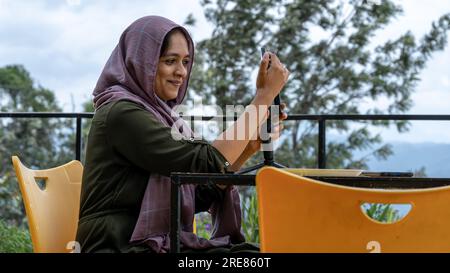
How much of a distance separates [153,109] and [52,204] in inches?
13.0

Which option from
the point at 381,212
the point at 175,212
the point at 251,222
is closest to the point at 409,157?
the point at 381,212

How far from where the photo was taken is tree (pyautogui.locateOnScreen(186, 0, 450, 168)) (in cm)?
783

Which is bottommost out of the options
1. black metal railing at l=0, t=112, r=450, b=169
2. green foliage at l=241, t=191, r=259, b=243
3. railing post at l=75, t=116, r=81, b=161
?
green foliage at l=241, t=191, r=259, b=243

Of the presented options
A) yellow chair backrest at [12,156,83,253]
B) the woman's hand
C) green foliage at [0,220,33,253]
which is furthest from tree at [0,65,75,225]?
the woman's hand

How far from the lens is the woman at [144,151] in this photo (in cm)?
150

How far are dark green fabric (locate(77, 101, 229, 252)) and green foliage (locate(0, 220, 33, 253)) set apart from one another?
2.15 metres

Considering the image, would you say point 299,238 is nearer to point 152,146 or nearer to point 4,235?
point 152,146

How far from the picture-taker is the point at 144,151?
1495mm

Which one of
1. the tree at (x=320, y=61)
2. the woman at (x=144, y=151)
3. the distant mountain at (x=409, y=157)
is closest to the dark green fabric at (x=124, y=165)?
the woman at (x=144, y=151)

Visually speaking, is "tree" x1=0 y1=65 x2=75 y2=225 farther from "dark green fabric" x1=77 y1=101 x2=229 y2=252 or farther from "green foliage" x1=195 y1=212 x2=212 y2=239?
"dark green fabric" x1=77 y1=101 x2=229 y2=252

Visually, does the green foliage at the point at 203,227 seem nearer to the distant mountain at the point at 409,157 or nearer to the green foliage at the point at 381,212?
the green foliage at the point at 381,212

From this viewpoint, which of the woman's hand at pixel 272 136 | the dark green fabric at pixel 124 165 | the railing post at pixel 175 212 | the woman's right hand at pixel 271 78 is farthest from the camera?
the woman's hand at pixel 272 136
